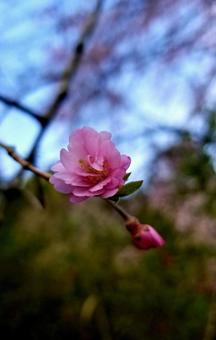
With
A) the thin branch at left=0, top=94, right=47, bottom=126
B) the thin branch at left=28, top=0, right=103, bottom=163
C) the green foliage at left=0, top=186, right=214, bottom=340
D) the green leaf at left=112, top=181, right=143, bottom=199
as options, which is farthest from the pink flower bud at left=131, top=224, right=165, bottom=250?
the green foliage at left=0, top=186, right=214, bottom=340

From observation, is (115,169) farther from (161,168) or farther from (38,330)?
(161,168)

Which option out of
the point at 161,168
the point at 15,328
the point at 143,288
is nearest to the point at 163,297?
the point at 143,288

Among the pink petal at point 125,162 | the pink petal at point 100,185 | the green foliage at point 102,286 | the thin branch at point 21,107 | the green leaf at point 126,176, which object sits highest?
the pink petal at point 125,162

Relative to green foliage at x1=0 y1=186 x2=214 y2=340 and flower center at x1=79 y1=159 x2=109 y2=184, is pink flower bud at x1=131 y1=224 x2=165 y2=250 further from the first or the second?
green foliage at x1=0 y1=186 x2=214 y2=340

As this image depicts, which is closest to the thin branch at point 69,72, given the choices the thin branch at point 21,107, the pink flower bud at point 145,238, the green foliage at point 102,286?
the thin branch at point 21,107

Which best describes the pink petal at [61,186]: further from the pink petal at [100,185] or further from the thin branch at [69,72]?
the thin branch at [69,72]

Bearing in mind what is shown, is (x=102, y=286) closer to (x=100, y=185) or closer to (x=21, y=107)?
(x=21, y=107)
